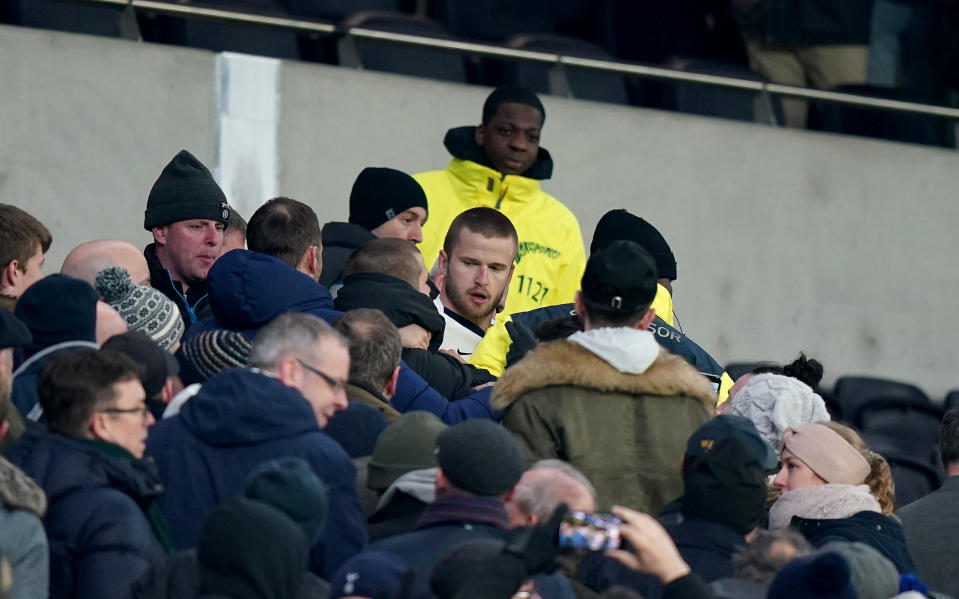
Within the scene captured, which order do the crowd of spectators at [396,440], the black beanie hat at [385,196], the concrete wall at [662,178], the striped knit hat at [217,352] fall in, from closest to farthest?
the crowd of spectators at [396,440]
the striped knit hat at [217,352]
the black beanie hat at [385,196]
the concrete wall at [662,178]

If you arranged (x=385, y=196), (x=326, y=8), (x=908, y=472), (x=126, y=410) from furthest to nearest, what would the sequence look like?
(x=326, y=8) → (x=908, y=472) → (x=385, y=196) → (x=126, y=410)

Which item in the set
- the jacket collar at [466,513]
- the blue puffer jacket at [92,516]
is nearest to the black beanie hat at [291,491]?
the jacket collar at [466,513]

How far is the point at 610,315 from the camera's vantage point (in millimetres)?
4852

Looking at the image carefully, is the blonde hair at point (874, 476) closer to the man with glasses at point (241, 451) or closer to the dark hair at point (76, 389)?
the man with glasses at point (241, 451)

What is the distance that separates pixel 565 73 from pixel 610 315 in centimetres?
547

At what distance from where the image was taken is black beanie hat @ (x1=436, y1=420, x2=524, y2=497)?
13.2ft

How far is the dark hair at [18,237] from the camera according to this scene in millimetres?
5371

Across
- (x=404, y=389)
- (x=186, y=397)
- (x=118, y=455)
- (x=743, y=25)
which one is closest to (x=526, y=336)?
(x=404, y=389)

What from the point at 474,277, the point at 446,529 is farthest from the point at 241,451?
the point at 474,277

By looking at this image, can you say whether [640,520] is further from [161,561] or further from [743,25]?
[743,25]

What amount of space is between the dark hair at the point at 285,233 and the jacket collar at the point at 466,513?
2036 mm

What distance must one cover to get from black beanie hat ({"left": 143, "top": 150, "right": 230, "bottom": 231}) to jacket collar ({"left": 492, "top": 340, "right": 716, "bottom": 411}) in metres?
1.94

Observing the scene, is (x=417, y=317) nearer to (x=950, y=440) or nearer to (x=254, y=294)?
(x=254, y=294)

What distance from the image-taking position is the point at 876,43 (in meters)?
11.5
